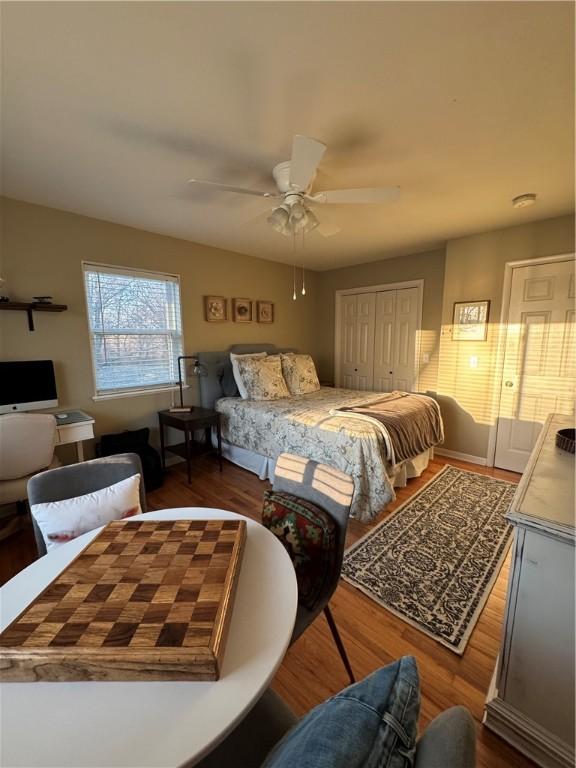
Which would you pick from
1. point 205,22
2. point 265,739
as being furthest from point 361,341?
point 265,739

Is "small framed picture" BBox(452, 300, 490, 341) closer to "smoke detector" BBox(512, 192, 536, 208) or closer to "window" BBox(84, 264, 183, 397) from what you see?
"smoke detector" BBox(512, 192, 536, 208)

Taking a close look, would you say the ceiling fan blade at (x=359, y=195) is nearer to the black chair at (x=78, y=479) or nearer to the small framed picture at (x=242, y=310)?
the black chair at (x=78, y=479)

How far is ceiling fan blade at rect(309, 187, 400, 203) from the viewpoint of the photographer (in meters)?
1.75

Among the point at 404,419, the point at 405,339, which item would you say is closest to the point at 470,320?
the point at 405,339

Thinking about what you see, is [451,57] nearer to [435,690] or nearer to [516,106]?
[516,106]

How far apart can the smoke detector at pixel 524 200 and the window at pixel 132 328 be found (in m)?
3.14

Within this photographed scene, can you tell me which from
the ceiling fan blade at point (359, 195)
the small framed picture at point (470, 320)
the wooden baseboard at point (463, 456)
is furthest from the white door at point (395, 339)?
the ceiling fan blade at point (359, 195)

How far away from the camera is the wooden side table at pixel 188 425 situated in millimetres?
2977

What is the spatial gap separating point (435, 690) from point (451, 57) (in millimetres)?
2519

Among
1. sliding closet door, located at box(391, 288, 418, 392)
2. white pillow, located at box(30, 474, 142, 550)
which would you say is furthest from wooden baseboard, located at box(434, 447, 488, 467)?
white pillow, located at box(30, 474, 142, 550)

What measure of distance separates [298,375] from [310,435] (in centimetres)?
139

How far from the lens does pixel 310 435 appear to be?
2617mm

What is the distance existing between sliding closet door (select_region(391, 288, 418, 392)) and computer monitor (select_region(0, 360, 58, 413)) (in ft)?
12.4

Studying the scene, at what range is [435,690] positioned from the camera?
4.19 feet
